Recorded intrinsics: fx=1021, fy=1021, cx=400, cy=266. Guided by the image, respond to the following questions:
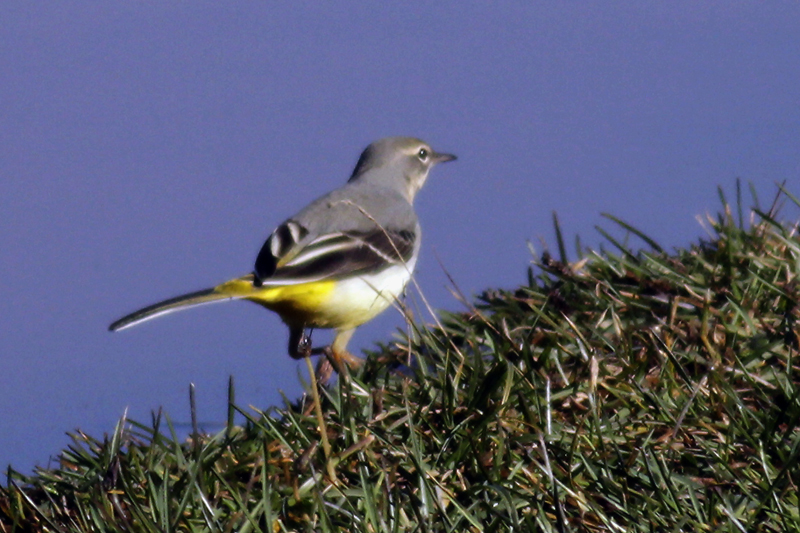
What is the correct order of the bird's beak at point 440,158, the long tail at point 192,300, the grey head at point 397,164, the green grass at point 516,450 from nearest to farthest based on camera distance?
the green grass at point 516,450
the long tail at point 192,300
the grey head at point 397,164
the bird's beak at point 440,158

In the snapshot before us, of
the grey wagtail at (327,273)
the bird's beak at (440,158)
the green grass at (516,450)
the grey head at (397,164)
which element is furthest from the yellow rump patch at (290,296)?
the bird's beak at (440,158)

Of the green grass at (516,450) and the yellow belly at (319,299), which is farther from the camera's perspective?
the yellow belly at (319,299)

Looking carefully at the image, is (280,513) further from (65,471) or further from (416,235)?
(416,235)

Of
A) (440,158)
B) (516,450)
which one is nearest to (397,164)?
(440,158)

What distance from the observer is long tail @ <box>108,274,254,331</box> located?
5.56 m

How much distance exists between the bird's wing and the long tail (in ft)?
0.34

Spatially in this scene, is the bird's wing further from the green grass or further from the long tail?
the green grass

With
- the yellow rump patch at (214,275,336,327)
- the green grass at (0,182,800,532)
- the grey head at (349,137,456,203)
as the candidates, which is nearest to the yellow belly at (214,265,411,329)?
Result: the yellow rump patch at (214,275,336,327)

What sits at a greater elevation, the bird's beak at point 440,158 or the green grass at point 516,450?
the bird's beak at point 440,158

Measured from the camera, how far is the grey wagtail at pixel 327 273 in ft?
19.2

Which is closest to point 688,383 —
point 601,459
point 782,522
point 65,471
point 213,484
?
point 601,459

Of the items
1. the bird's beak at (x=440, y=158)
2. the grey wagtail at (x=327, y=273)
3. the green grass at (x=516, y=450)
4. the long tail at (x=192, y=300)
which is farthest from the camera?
the bird's beak at (x=440, y=158)

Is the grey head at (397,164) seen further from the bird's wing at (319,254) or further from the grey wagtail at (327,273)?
the bird's wing at (319,254)

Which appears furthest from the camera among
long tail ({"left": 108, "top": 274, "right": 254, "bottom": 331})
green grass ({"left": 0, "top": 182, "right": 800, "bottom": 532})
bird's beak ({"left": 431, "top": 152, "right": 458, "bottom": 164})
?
bird's beak ({"left": 431, "top": 152, "right": 458, "bottom": 164})
